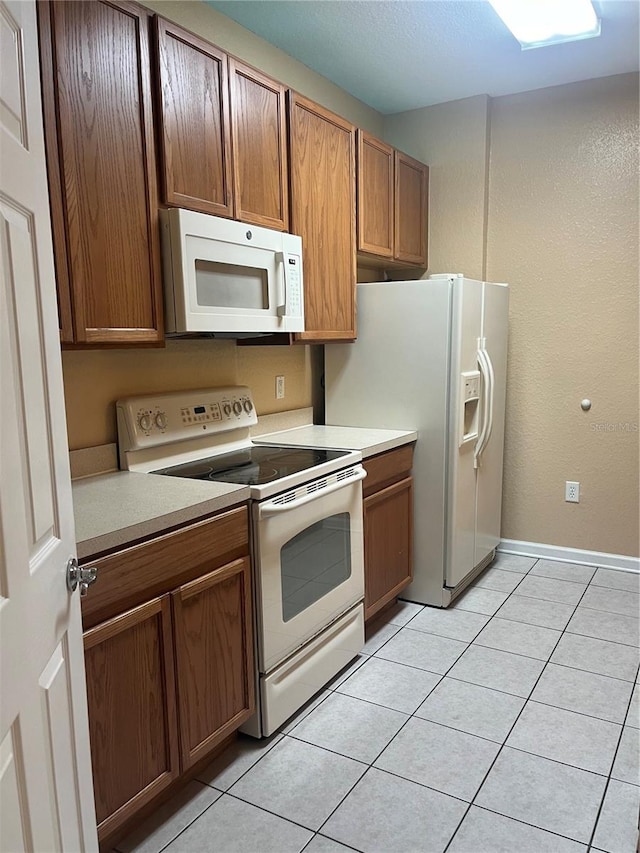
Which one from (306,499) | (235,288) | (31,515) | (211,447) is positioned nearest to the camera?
(31,515)

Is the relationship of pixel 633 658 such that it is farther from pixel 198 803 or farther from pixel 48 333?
pixel 48 333

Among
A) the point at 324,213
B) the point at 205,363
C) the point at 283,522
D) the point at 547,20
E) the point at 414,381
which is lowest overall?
the point at 283,522

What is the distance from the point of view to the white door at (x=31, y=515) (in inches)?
35.0

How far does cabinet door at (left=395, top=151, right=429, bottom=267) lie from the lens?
3.33m

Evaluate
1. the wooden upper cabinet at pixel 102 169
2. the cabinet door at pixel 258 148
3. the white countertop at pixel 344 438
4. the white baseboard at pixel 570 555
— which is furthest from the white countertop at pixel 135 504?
the white baseboard at pixel 570 555

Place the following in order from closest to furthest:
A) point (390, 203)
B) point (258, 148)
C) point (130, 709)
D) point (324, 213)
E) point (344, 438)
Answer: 1. point (130, 709)
2. point (258, 148)
3. point (324, 213)
4. point (344, 438)
5. point (390, 203)

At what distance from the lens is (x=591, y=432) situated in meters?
3.46

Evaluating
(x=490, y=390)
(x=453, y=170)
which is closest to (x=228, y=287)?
(x=490, y=390)

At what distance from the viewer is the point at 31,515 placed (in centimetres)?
99

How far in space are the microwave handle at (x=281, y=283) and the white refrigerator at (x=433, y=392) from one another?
0.73 metres

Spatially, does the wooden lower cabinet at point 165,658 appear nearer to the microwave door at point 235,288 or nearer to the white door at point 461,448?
the microwave door at point 235,288

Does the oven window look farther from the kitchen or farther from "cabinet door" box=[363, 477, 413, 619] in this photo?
the kitchen

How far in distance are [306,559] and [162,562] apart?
2.23 ft

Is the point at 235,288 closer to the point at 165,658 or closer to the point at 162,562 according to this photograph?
the point at 162,562
